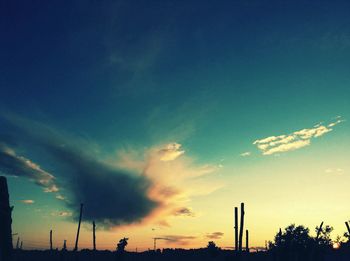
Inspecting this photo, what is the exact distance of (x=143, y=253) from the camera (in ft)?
162

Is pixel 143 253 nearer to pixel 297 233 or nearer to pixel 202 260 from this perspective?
pixel 202 260

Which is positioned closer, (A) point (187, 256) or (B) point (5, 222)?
(B) point (5, 222)

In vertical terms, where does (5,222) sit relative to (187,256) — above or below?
above

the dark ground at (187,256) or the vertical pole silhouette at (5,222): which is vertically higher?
the vertical pole silhouette at (5,222)

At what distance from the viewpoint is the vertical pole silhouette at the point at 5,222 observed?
498 cm

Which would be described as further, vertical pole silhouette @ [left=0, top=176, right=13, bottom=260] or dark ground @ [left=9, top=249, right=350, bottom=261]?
dark ground @ [left=9, top=249, right=350, bottom=261]

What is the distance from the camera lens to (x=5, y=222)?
504cm

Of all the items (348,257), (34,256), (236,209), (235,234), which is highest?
(236,209)

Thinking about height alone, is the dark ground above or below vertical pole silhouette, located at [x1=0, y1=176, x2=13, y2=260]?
below

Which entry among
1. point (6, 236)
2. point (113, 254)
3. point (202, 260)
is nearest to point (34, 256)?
point (113, 254)

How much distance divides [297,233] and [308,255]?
36.4m

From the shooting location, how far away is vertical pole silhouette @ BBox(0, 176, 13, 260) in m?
4.98

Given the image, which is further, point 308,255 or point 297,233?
point 297,233

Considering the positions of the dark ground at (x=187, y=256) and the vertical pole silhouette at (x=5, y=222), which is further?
the dark ground at (x=187, y=256)
